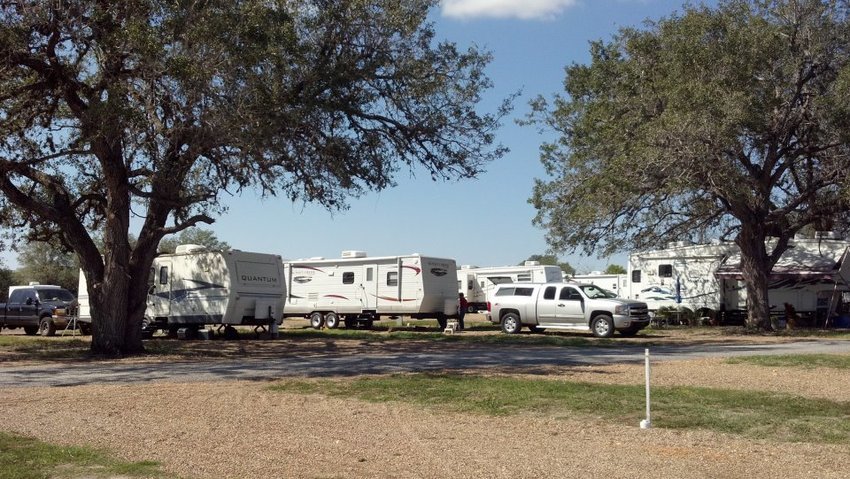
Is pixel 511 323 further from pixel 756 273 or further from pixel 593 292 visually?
pixel 756 273

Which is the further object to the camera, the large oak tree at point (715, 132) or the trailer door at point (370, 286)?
the trailer door at point (370, 286)

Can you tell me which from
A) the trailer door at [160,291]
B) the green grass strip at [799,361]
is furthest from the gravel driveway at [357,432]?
the trailer door at [160,291]

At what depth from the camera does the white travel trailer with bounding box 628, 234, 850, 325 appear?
3266cm

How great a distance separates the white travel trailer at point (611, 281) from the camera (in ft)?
121

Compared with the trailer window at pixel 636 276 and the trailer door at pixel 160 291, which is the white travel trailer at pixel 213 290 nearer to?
the trailer door at pixel 160 291

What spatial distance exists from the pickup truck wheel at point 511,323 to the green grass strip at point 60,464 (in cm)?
2203

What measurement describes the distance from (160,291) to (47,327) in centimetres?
667

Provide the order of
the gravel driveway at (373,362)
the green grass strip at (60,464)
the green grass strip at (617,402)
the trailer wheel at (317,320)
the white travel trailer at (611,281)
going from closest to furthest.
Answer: the green grass strip at (60,464), the green grass strip at (617,402), the gravel driveway at (373,362), the trailer wheel at (317,320), the white travel trailer at (611,281)

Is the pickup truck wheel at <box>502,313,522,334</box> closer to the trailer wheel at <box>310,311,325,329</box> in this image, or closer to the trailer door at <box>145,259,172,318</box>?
the trailer wheel at <box>310,311,325,329</box>

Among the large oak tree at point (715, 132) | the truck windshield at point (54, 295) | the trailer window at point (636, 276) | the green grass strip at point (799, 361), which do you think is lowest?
the green grass strip at point (799, 361)

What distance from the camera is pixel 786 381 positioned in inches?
559

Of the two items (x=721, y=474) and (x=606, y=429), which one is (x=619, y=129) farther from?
(x=721, y=474)

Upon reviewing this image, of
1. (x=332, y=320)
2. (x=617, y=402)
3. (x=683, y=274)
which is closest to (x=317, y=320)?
(x=332, y=320)

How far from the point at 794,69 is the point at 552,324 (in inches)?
442
